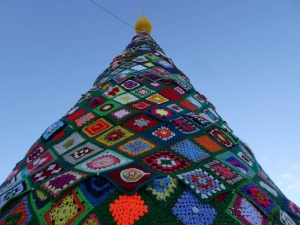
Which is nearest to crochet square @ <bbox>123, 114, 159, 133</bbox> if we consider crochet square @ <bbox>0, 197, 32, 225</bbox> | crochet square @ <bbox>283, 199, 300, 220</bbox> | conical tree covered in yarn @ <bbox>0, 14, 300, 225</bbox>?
conical tree covered in yarn @ <bbox>0, 14, 300, 225</bbox>

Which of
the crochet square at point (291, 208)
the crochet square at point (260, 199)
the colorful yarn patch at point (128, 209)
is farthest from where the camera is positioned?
the crochet square at point (291, 208)

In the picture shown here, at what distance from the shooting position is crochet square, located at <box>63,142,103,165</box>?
1.59 metres

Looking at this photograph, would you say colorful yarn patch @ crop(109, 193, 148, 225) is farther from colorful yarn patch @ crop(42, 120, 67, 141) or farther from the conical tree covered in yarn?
colorful yarn patch @ crop(42, 120, 67, 141)

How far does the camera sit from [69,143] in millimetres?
1825

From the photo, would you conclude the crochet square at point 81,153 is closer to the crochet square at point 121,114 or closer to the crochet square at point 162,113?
the crochet square at point 121,114

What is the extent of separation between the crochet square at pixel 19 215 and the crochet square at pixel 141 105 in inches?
33.8

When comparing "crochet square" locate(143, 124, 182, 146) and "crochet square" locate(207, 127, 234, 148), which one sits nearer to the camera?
"crochet square" locate(143, 124, 182, 146)

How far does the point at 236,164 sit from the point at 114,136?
2.14 ft

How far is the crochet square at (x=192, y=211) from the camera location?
3.91 ft

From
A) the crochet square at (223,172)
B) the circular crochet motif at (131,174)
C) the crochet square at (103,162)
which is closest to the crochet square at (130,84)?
the crochet square at (103,162)

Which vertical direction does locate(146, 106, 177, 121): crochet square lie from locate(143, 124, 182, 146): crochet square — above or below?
above

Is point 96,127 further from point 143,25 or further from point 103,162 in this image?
point 143,25

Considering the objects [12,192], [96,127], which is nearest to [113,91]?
[96,127]

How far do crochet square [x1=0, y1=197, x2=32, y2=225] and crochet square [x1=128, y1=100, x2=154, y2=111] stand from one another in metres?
0.86
